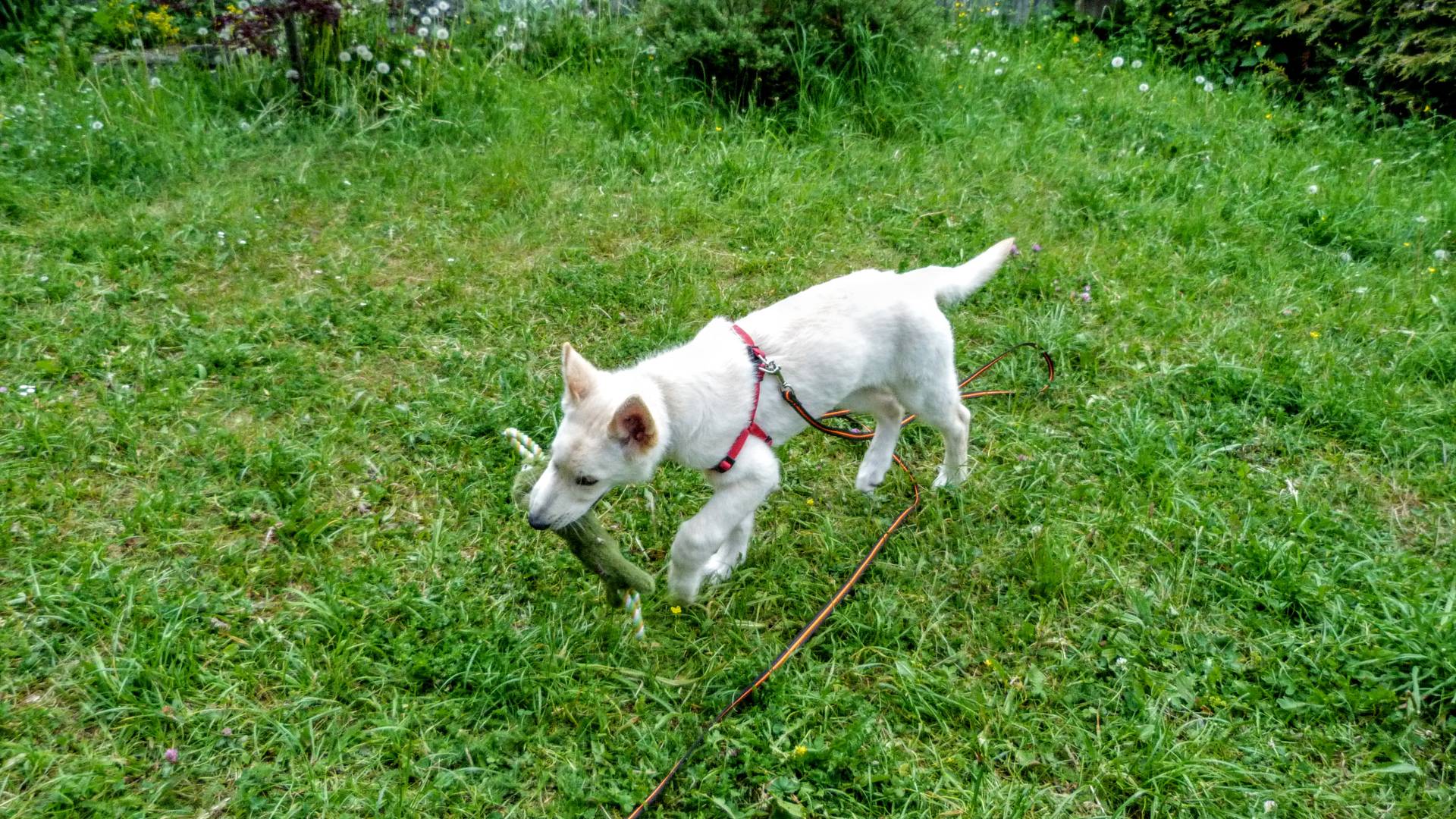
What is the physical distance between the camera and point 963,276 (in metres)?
3.71

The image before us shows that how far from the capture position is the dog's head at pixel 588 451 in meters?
2.86

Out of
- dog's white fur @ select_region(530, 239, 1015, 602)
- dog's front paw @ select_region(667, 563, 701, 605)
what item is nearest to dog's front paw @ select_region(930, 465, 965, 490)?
dog's white fur @ select_region(530, 239, 1015, 602)

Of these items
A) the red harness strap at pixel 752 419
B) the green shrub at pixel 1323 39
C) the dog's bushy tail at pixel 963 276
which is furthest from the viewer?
the green shrub at pixel 1323 39

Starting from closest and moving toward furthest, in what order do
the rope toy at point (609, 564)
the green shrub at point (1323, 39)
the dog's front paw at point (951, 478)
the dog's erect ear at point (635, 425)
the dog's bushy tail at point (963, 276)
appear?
the dog's erect ear at point (635, 425)
the rope toy at point (609, 564)
the dog's bushy tail at point (963, 276)
the dog's front paw at point (951, 478)
the green shrub at point (1323, 39)

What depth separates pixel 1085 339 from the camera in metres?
4.60

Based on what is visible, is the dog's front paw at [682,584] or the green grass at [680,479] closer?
the green grass at [680,479]

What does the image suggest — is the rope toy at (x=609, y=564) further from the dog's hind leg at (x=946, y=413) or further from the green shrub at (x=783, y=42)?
the green shrub at (x=783, y=42)

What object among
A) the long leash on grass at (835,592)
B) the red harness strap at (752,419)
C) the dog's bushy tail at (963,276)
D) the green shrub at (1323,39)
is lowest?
the long leash on grass at (835,592)

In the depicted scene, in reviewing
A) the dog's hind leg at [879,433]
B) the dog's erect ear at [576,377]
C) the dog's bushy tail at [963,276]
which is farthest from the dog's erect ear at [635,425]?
the dog's bushy tail at [963,276]

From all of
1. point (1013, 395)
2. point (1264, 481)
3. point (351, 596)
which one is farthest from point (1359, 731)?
point (351, 596)

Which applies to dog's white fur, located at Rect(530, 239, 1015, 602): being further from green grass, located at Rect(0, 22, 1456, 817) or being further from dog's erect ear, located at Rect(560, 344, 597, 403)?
green grass, located at Rect(0, 22, 1456, 817)

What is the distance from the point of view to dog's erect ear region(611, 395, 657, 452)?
107 inches

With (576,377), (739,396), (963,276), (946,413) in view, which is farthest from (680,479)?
(963,276)

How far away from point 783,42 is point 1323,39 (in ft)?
14.9
